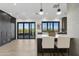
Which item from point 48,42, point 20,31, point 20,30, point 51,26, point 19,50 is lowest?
point 19,50

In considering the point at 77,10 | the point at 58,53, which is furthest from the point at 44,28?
the point at 77,10

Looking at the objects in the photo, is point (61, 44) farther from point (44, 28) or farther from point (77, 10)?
point (44, 28)

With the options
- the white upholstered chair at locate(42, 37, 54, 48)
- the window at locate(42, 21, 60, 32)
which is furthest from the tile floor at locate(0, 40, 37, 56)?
the window at locate(42, 21, 60, 32)

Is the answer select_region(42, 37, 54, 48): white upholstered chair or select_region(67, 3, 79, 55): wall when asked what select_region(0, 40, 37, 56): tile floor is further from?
select_region(67, 3, 79, 55): wall

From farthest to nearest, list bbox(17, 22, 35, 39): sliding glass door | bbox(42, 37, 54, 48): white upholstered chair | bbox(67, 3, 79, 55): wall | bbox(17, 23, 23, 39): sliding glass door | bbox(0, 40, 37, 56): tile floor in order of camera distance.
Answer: bbox(17, 22, 35, 39): sliding glass door < bbox(17, 23, 23, 39): sliding glass door < bbox(0, 40, 37, 56): tile floor < bbox(42, 37, 54, 48): white upholstered chair < bbox(67, 3, 79, 55): wall

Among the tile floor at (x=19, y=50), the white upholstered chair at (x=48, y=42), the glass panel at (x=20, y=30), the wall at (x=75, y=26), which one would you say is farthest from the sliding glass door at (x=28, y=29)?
the wall at (x=75, y=26)

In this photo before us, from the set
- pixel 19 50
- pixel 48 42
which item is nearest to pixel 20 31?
pixel 19 50

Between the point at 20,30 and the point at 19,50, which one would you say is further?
the point at 20,30

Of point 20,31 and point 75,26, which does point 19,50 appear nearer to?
point 75,26

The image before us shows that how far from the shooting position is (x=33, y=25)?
1894 centimetres

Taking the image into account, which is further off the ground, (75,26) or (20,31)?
(75,26)

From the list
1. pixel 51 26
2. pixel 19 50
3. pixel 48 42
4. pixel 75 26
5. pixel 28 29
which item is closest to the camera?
pixel 75 26

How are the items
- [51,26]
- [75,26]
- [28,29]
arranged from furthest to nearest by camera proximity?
[28,29] < [51,26] < [75,26]

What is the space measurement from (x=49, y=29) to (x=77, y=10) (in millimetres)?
13944
